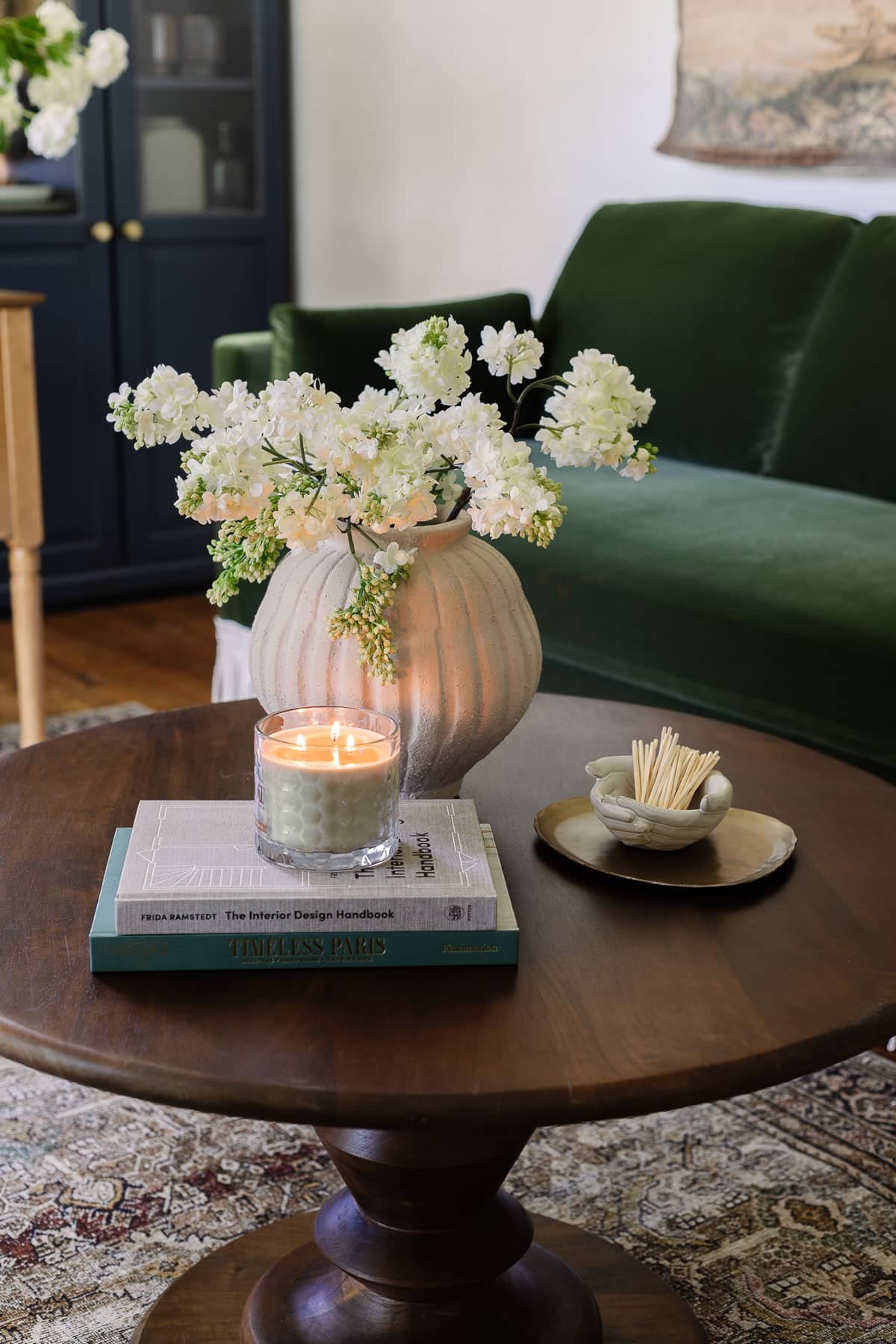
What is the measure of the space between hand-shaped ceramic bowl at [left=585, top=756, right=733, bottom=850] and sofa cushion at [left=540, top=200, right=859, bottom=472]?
5.26 feet

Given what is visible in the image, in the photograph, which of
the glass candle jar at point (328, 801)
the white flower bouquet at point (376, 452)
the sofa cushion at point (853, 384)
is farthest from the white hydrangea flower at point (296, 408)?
the sofa cushion at point (853, 384)

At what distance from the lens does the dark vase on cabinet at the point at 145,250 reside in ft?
11.1

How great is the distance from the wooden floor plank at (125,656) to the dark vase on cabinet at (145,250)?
8 cm

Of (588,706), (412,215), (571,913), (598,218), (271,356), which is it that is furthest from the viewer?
(412,215)

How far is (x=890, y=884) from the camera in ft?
3.44

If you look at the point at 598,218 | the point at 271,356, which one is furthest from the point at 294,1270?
the point at 598,218

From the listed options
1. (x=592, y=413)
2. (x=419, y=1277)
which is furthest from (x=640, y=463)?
(x=419, y=1277)

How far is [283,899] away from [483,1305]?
17.7 inches

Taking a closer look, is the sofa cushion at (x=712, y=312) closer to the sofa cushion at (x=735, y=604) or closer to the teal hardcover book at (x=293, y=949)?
the sofa cushion at (x=735, y=604)

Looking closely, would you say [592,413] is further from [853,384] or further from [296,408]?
[853,384]

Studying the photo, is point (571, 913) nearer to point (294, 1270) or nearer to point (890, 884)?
point (890, 884)

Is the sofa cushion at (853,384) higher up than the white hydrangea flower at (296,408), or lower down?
lower down

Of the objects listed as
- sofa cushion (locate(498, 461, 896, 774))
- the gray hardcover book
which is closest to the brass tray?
the gray hardcover book

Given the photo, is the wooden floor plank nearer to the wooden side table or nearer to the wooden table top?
the wooden side table
